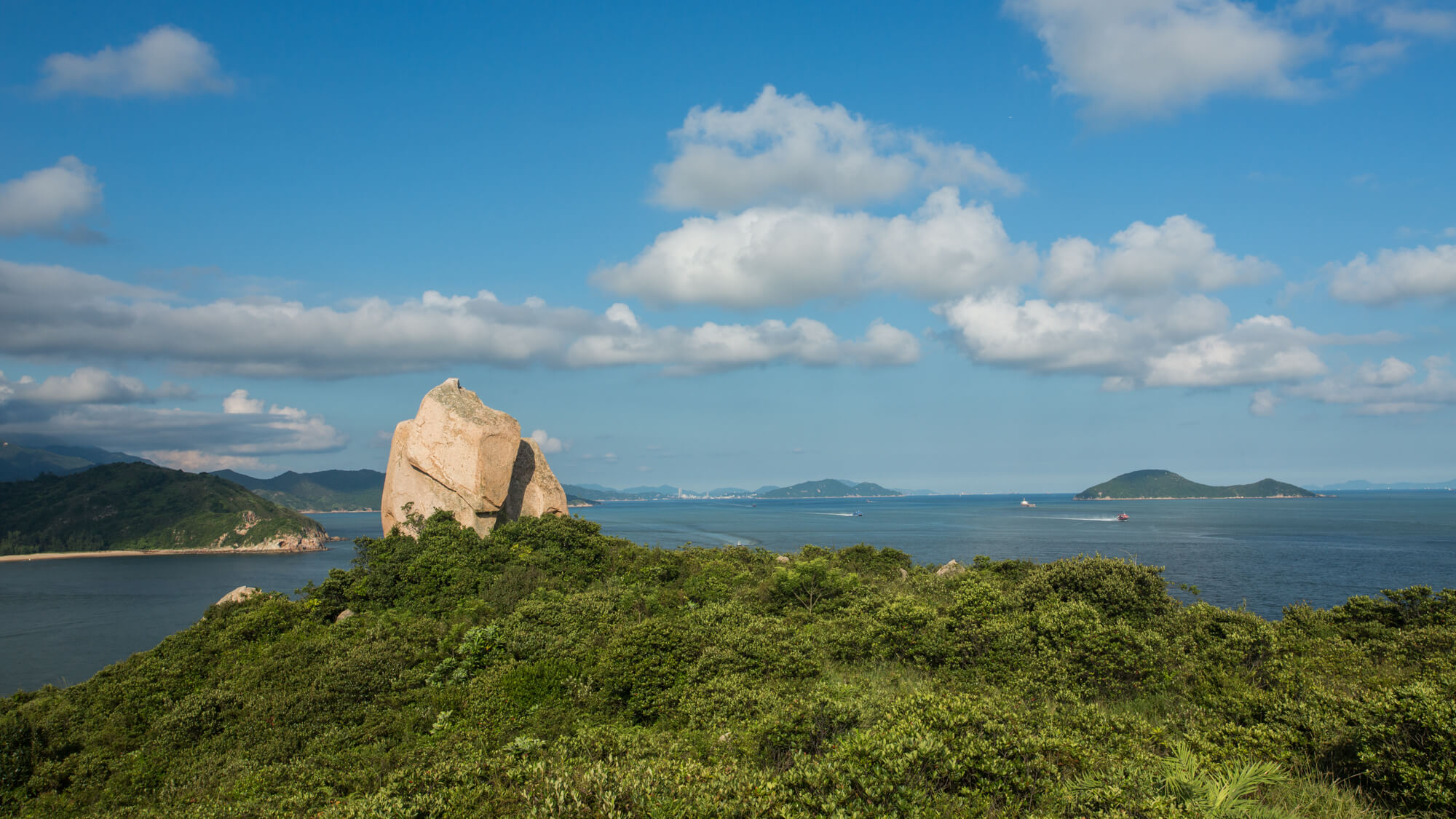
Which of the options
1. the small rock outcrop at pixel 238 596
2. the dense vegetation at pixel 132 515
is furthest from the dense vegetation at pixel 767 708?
the dense vegetation at pixel 132 515

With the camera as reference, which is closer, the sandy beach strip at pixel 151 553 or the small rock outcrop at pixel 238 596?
the small rock outcrop at pixel 238 596

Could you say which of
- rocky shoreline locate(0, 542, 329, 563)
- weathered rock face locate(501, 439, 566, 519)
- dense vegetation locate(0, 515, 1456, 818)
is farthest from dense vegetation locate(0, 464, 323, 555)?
dense vegetation locate(0, 515, 1456, 818)

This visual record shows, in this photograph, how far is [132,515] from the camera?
141 metres

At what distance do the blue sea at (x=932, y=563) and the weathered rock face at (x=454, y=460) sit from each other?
2203cm

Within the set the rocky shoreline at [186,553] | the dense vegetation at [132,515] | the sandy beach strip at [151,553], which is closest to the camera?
the sandy beach strip at [151,553]

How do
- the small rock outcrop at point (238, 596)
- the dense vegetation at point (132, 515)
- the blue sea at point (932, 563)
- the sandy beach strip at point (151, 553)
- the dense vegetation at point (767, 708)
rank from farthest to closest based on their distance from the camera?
the dense vegetation at point (132, 515) < the sandy beach strip at point (151, 553) < the blue sea at point (932, 563) < the small rock outcrop at point (238, 596) < the dense vegetation at point (767, 708)

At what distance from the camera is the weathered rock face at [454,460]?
122ft

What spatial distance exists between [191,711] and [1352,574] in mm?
84646

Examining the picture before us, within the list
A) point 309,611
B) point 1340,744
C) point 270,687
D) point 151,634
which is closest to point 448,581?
point 309,611

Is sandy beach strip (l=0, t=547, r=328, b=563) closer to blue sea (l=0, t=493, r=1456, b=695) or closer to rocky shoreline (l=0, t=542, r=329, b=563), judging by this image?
rocky shoreline (l=0, t=542, r=329, b=563)

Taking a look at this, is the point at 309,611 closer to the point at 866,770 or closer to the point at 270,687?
the point at 270,687

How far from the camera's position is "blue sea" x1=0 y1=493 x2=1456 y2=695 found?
5309 centimetres

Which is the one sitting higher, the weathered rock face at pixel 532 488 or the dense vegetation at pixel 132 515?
the weathered rock face at pixel 532 488

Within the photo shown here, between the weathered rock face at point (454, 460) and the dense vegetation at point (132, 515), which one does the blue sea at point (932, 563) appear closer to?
the dense vegetation at point (132, 515)
